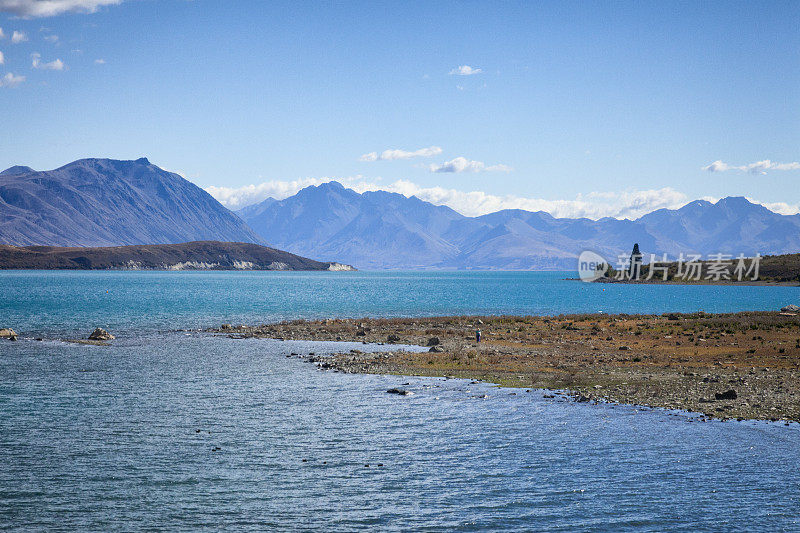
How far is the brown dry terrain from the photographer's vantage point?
35.5 meters

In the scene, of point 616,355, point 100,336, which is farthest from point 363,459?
point 100,336

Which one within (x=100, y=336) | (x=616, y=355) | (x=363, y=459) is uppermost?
(x=616, y=355)

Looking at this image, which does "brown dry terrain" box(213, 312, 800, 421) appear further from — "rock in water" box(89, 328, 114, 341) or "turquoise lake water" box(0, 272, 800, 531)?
"rock in water" box(89, 328, 114, 341)

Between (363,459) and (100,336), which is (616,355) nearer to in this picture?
(363,459)

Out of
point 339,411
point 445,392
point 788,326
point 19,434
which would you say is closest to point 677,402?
point 445,392

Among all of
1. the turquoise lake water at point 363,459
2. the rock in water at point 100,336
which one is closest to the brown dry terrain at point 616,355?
the turquoise lake water at point 363,459

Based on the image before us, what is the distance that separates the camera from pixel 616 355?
52.0m

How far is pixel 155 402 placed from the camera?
34.5 metres

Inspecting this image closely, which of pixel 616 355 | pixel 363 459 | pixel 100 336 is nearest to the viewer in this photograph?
pixel 363 459

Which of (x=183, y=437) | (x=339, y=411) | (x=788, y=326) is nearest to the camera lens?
(x=183, y=437)

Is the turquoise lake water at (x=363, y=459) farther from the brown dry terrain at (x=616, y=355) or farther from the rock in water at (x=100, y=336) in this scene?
the rock in water at (x=100, y=336)

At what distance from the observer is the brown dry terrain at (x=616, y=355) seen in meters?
35.5

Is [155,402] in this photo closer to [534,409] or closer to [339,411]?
[339,411]

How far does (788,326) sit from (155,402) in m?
63.0
